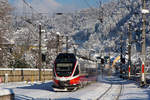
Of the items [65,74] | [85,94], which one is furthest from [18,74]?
[85,94]

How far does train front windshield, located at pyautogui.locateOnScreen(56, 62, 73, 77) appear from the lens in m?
29.2

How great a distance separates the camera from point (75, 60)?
30.0 metres

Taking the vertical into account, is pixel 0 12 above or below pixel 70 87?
above

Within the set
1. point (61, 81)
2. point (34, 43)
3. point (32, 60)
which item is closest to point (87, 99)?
point (61, 81)

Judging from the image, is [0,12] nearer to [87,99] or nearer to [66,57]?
[66,57]

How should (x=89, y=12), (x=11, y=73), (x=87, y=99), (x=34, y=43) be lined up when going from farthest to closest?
(x=34, y=43), (x=11, y=73), (x=89, y=12), (x=87, y=99)

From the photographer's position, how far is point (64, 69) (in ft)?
96.4

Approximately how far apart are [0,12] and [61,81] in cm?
2394

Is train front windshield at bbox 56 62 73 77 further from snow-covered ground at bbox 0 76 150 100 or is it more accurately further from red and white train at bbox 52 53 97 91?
snow-covered ground at bbox 0 76 150 100

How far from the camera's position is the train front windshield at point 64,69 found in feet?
96.0

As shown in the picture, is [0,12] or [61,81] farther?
[0,12]

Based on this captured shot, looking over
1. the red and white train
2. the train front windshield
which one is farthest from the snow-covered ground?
the train front windshield

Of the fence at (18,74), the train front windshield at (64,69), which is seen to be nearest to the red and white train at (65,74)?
the train front windshield at (64,69)

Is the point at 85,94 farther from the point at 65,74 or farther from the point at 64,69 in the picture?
the point at 64,69
